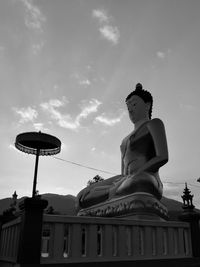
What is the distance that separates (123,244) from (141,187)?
194cm

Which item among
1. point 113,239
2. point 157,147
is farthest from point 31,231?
point 157,147

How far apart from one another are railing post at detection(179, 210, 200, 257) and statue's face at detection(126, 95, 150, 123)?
137 inches

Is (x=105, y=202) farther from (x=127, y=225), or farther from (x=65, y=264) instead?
(x=65, y=264)

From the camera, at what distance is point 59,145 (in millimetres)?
17266

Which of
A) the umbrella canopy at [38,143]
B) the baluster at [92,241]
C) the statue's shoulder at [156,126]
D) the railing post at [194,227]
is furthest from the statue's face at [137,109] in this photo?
the umbrella canopy at [38,143]

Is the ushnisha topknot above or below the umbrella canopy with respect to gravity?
below

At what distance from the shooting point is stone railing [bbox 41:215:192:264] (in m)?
3.66

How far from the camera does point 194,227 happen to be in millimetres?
5199

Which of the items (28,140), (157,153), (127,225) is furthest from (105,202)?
(28,140)

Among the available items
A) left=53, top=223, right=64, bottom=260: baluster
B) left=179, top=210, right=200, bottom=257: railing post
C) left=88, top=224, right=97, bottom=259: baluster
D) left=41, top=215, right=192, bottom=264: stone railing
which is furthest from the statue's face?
left=53, top=223, right=64, bottom=260: baluster

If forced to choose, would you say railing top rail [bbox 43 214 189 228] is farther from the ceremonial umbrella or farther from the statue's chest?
the ceremonial umbrella

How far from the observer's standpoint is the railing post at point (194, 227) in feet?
16.7

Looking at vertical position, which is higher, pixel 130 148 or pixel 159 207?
pixel 130 148

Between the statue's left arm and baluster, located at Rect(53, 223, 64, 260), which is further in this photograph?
the statue's left arm
